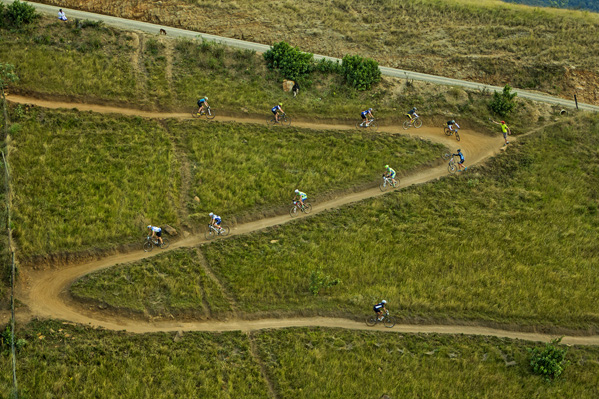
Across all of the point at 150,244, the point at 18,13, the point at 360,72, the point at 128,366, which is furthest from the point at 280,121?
the point at 128,366

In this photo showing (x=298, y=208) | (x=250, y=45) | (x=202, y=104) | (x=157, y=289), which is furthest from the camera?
(x=250, y=45)

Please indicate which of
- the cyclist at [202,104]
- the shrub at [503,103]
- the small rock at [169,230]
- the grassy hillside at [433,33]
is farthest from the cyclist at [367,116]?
the small rock at [169,230]

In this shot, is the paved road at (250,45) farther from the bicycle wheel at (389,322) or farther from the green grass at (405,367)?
the green grass at (405,367)

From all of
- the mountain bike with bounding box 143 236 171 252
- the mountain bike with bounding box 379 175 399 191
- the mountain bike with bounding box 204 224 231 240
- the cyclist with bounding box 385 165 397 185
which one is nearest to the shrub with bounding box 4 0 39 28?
the mountain bike with bounding box 143 236 171 252

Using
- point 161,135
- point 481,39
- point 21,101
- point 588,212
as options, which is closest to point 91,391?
point 161,135

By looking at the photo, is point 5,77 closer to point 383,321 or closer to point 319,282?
Result: point 319,282

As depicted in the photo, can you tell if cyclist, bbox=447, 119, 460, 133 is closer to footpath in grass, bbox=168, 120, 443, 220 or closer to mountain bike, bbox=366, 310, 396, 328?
footpath in grass, bbox=168, 120, 443, 220

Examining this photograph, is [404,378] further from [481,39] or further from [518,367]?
[481,39]

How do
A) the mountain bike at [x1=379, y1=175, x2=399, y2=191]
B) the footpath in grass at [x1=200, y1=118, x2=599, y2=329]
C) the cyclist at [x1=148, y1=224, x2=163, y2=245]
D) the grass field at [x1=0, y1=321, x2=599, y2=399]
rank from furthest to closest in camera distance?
1. the mountain bike at [x1=379, y1=175, x2=399, y2=191]
2. the footpath in grass at [x1=200, y1=118, x2=599, y2=329]
3. the cyclist at [x1=148, y1=224, x2=163, y2=245]
4. the grass field at [x1=0, y1=321, x2=599, y2=399]
